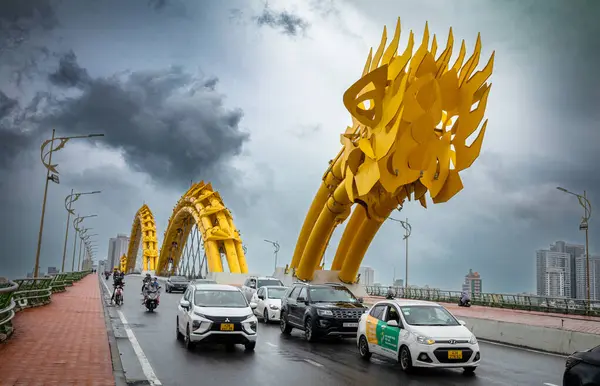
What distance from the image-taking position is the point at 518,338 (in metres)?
17.1

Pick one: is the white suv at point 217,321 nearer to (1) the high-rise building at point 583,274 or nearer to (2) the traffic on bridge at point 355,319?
(2) the traffic on bridge at point 355,319

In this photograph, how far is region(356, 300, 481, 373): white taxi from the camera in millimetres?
10680

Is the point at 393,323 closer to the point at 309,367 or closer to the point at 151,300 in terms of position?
the point at 309,367

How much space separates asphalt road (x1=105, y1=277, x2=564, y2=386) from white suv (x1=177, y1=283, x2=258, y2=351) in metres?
0.33

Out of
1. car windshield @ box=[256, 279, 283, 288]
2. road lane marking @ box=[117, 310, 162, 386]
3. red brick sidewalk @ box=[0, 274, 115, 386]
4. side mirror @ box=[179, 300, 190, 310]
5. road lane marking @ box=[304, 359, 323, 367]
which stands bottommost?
road lane marking @ box=[117, 310, 162, 386]

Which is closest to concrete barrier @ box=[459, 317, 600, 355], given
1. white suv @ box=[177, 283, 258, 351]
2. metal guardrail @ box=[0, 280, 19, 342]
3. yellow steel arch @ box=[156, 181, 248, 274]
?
white suv @ box=[177, 283, 258, 351]

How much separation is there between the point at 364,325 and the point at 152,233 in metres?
110

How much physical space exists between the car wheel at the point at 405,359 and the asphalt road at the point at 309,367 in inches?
5.8

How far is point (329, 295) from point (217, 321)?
4973 mm

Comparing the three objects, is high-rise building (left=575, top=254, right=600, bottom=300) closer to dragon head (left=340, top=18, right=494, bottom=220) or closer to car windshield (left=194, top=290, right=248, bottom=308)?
dragon head (left=340, top=18, right=494, bottom=220)

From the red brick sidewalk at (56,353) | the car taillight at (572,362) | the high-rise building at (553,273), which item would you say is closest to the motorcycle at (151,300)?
the red brick sidewalk at (56,353)

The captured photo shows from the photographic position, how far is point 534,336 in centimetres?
1636

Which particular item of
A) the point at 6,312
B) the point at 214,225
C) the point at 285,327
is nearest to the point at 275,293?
the point at 285,327

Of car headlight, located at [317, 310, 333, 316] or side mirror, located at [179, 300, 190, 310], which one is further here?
car headlight, located at [317, 310, 333, 316]
